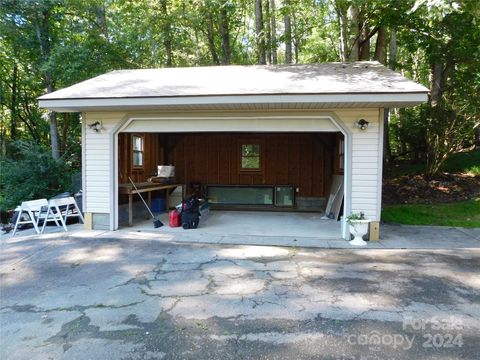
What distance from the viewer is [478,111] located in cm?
973

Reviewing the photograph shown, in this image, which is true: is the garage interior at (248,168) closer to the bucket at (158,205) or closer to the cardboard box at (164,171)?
the bucket at (158,205)

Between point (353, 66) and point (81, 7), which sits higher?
point (81, 7)

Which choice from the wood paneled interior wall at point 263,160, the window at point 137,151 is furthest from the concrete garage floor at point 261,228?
the window at point 137,151

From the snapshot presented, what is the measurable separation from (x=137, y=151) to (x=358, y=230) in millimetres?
6017

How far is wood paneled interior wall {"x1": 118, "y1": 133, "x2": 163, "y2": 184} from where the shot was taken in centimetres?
830

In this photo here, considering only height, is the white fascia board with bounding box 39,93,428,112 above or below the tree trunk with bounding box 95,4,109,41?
below

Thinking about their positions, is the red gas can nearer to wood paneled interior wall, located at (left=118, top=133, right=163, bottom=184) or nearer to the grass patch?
wood paneled interior wall, located at (left=118, top=133, right=163, bottom=184)

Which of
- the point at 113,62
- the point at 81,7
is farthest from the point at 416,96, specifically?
the point at 81,7

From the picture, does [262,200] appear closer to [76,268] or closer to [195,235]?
[195,235]

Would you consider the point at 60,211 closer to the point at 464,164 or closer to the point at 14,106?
the point at 14,106

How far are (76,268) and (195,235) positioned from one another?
7.46ft

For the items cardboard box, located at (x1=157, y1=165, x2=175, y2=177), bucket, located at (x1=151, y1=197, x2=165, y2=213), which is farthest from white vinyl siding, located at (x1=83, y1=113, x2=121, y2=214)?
cardboard box, located at (x1=157, y1=165, x2=175, y2=177)

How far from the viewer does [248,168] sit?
414 inches

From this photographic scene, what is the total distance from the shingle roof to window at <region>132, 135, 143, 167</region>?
5.56 feet
